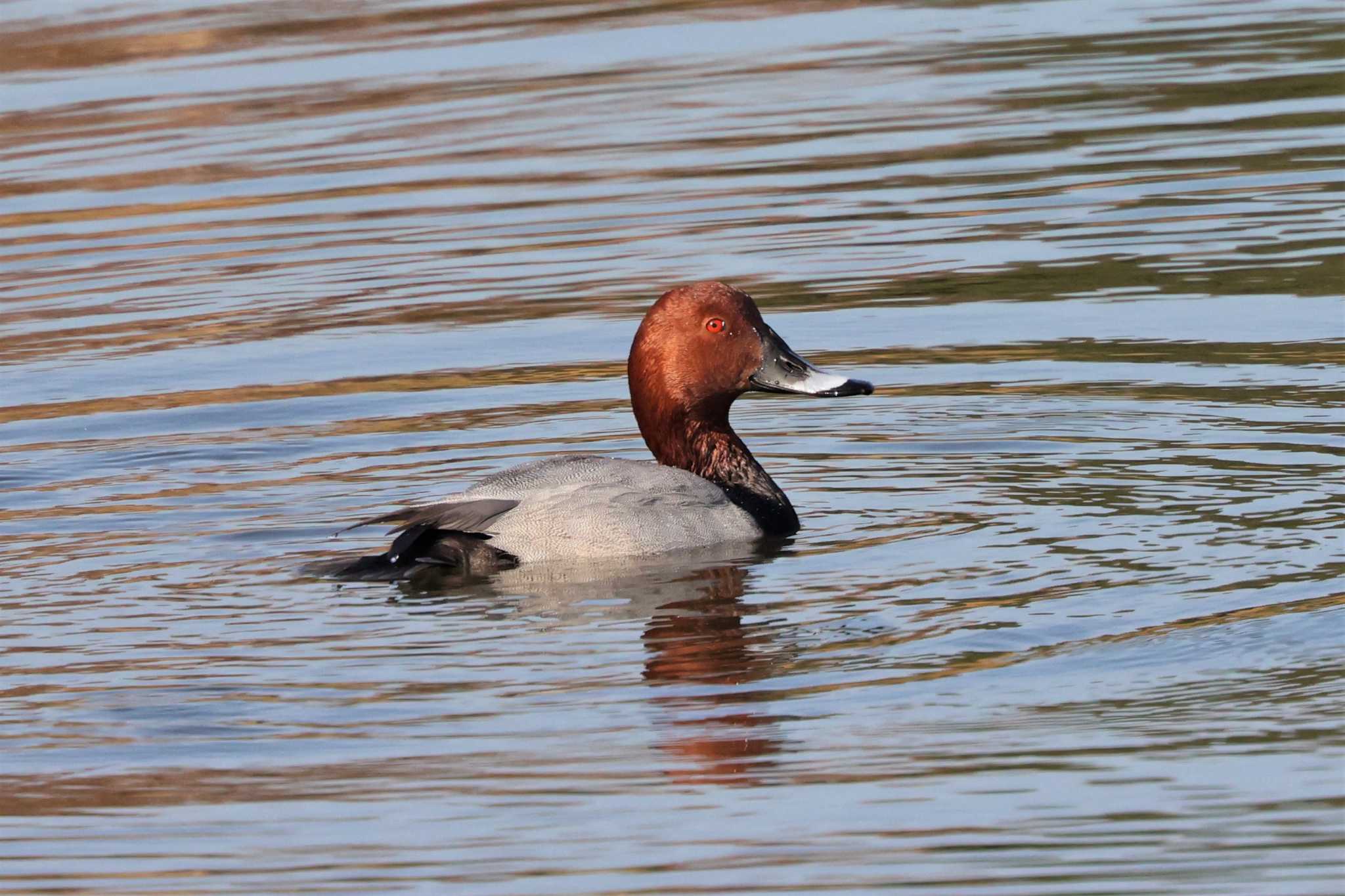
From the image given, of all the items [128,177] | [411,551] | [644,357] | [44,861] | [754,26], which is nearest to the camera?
[44,861]

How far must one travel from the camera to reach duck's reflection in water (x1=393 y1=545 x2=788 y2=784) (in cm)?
630

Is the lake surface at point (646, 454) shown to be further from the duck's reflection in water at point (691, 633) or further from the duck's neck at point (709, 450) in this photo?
the duck's neck at point (709, 450)

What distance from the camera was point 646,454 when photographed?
984 centimetres

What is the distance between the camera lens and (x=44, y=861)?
5.75 metres

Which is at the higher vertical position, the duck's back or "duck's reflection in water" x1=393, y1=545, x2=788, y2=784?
the duck's back

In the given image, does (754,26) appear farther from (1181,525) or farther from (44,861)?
(44,861)

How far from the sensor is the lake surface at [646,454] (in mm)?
5875

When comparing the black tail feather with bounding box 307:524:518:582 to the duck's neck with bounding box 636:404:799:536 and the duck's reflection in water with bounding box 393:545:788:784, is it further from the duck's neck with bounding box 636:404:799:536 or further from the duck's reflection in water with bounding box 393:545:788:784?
the duck's neck with bounding box 636:404:799:536

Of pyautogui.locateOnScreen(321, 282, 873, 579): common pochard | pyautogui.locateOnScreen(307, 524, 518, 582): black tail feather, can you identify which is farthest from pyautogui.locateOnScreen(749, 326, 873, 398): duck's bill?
pyautogui.locateOnScreen(307, 524, 518, 582): black tail feather

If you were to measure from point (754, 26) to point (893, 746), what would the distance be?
13.3m

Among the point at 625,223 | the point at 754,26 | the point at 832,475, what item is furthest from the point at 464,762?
the point at 754,26

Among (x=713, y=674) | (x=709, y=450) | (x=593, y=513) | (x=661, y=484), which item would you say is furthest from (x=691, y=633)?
(x=709, y=450)

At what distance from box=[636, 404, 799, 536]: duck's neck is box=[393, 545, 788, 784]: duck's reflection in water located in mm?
477

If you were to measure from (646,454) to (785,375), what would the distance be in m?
0.94
